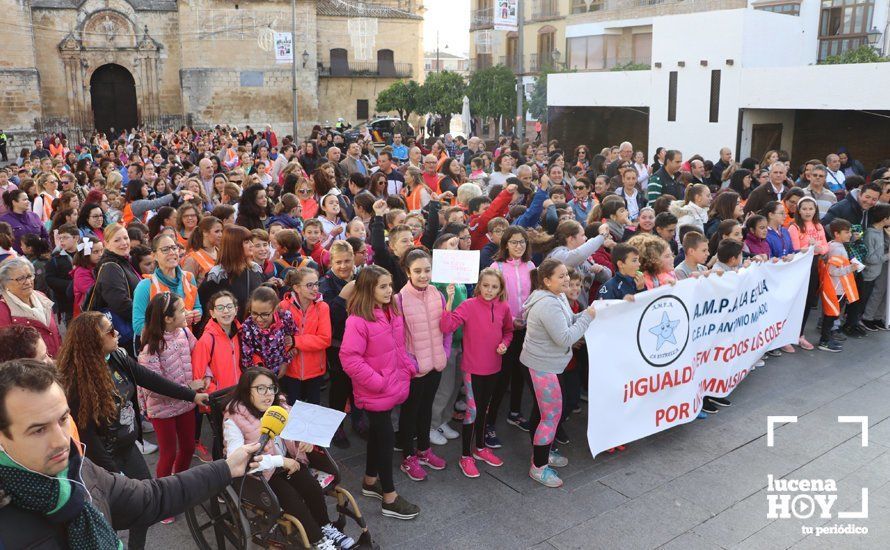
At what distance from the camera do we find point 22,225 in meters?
8.66

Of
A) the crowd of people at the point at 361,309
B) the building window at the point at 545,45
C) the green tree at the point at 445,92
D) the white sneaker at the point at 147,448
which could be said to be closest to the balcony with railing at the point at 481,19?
the building window at the point at 545,45

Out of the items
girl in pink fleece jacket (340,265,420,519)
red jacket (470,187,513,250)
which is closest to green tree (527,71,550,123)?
red jacket (470,187,513,250)

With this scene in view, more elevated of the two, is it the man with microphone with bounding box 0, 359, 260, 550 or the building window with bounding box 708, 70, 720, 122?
the building window with bounding box 708, 70, 720, 122

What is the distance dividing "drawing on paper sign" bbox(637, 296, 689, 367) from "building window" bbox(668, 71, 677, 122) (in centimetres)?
1417

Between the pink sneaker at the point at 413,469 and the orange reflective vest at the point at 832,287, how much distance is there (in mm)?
5187

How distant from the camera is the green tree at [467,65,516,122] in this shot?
34812 millimetres

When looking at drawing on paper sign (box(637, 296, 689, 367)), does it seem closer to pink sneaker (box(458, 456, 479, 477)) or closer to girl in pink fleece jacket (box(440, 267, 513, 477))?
girl in pink fleece jacket (box(440, 267, 513, 477))

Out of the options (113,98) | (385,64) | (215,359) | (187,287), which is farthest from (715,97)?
(113,98)

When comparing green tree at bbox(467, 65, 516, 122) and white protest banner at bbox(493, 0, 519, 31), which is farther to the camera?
green tree at bbox(467, 65, 516, 122)

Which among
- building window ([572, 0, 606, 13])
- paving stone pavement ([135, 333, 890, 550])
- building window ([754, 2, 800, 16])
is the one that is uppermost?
building window ([572, 0, 606, 13])

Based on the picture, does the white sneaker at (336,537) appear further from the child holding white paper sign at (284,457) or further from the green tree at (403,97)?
the green tree at (403,97)

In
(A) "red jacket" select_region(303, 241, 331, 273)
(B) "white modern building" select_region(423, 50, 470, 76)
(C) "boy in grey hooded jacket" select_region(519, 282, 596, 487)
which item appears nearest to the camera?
(C) "boy in grey hooded jacket" select_region(519, 282, 596, 487)

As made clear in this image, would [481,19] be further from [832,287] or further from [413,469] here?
[413,469]

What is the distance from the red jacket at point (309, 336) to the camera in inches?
210
